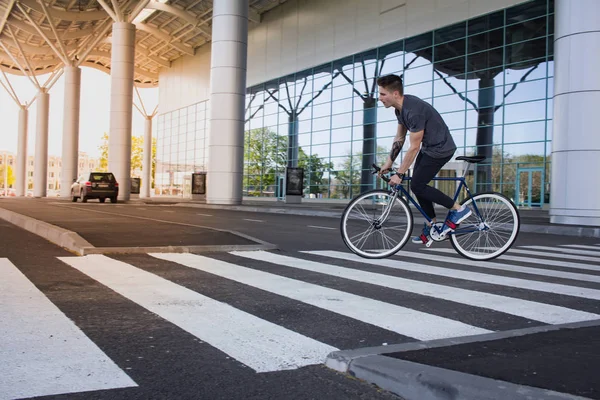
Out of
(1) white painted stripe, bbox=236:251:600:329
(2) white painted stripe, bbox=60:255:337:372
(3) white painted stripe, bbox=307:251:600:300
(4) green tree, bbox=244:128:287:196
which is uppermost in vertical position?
(4) green tree, bbox=244:128:287:196

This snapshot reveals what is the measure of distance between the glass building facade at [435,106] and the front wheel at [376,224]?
2119 cm

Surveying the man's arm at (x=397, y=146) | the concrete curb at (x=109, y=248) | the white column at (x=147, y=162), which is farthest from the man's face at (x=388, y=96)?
the white column at (x=147, y=162)

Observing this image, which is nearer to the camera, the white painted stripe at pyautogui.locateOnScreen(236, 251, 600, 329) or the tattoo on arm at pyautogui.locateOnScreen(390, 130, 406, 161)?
the white painted stripe at pyautogui.locateOnScreen(236, 251, 600, 329)

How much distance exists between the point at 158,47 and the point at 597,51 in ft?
169

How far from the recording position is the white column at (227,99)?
2805cm

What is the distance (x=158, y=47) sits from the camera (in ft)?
196

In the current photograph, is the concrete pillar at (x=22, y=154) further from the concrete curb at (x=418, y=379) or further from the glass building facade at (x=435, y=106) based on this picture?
the concrete curb at (x=418, y=379)

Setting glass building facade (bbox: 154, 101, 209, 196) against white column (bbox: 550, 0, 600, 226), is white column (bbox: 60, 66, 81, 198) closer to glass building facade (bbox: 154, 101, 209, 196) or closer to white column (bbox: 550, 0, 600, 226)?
→ glass building facade (bbox: 154, 101, 209, 196)

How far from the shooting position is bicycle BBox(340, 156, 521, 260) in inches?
259

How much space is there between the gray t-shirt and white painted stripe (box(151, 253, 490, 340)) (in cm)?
225

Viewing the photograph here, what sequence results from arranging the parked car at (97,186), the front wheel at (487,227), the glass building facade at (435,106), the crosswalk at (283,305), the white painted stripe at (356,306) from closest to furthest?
the crosswalk at (283,305), the white painted stripe at (356,306), the front wheel at (487,227), the glass building facade at (435,106), the parked car at (97,186)

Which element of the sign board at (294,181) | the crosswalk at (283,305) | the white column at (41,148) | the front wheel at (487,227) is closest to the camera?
the crosswalk at (283,305)

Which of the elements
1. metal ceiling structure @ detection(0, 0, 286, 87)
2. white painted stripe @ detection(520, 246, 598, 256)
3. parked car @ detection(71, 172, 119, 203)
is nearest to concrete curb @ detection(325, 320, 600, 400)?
white painted stripe @ detection(520, 246, 598, 256)

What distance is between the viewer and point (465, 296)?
4.66m
